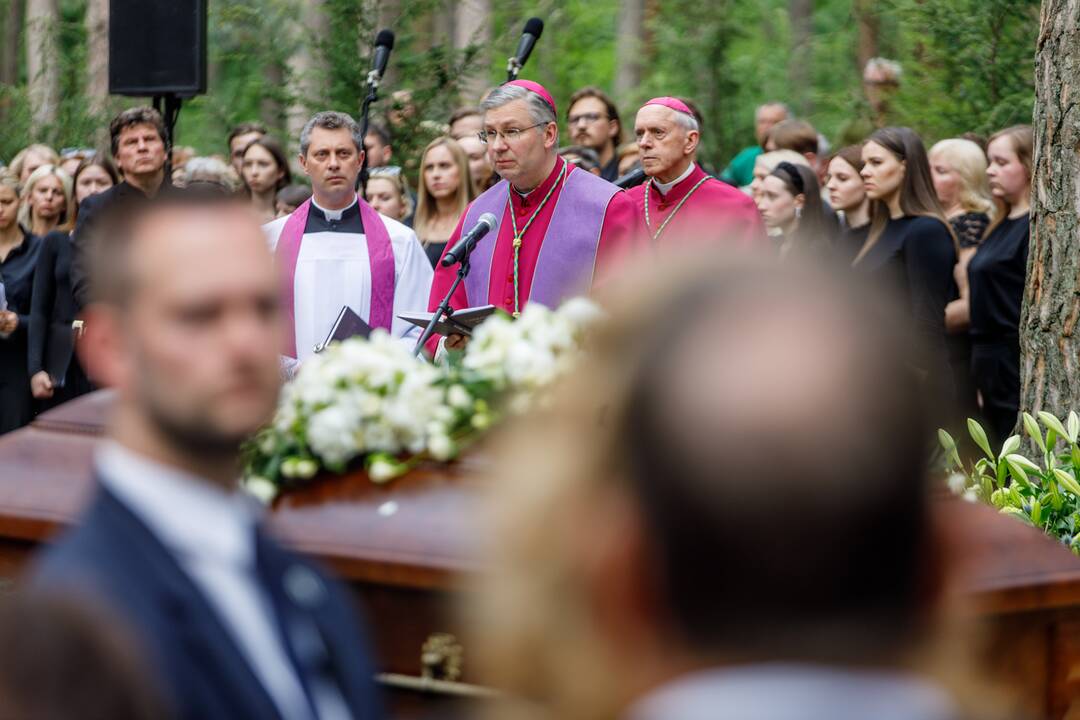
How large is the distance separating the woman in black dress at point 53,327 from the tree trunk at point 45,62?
8.59m

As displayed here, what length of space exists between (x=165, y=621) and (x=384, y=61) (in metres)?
8.10

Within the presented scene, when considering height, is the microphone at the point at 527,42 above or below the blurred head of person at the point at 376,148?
above

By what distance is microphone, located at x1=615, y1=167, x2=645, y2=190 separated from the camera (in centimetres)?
827

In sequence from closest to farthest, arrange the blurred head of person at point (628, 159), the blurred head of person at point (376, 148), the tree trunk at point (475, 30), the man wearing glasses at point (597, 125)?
the blurred head of person at point (628, 159), the man wearing glasses at point (597, 125), the blurred head of person at point (376, 148), the tree trunk at point (475, 30)

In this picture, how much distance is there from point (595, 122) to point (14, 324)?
3.70 meters

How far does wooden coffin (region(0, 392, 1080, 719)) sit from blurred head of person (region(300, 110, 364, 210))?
3.93 metres

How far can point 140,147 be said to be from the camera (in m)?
8.26

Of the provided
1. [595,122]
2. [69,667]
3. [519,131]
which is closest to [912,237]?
[519,131]

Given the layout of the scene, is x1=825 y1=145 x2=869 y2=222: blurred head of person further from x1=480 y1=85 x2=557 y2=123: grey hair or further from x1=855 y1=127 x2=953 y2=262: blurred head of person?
x1=480 y1=85 x2=557 y2=123: grey hair

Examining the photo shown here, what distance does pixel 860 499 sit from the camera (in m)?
0.98

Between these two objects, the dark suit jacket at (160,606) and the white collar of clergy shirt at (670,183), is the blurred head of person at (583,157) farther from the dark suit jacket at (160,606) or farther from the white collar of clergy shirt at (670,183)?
the dark suit jacket at (160,606)

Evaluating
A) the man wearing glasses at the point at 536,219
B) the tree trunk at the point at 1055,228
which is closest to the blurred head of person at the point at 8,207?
the man wearing glasses at the point at 536,219

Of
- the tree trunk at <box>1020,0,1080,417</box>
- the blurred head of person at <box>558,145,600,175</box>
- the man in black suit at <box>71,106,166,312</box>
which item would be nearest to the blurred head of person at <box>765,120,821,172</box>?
the blurred head of person at <box>558,145,600,175</box>

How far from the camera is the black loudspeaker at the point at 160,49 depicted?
9.95m
